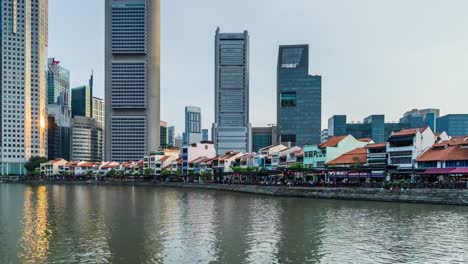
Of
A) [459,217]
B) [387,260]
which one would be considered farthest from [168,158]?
[387,260]

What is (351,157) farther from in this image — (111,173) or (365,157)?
(111,173)

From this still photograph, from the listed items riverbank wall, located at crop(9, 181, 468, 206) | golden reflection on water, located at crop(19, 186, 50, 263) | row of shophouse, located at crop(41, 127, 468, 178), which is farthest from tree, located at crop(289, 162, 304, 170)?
golden reflection on water, located at crop(19, 186, 50, 263)

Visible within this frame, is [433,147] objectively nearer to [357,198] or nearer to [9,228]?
[357,198]

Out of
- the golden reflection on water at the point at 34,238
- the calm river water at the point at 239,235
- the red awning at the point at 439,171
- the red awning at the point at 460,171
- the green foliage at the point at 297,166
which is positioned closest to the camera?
the calm river water at the point at 239,235

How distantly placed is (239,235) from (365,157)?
54431 millimetres

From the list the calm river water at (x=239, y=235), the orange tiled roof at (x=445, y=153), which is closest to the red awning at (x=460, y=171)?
the orange tiled roof at (x=445, y=153)

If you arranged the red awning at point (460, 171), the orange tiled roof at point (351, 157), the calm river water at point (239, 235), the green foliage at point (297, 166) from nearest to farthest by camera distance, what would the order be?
the calm river water at point (239, 235) < the red awning at point (460, 171) < the orange tiled roof at point (351, 157) < the green foliage at point (297, 166)

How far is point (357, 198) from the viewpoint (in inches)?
2717

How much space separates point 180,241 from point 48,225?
16943mm

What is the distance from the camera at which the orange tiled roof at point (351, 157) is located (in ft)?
283

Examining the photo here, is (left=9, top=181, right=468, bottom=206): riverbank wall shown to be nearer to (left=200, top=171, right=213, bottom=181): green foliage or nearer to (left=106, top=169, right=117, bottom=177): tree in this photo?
(left=200, top=171, right=213, bottom=181): green foliage

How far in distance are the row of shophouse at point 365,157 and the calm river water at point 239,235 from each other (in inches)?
622

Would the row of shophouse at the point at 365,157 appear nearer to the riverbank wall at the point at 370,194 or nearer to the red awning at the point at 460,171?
the red awning at the point at 460,171

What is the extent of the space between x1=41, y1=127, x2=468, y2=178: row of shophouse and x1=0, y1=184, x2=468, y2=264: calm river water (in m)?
15.8
